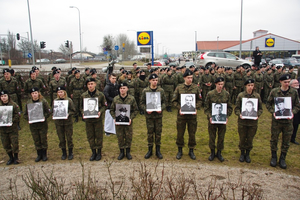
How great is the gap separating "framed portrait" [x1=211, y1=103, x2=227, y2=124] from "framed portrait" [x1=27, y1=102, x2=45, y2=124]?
4141mm

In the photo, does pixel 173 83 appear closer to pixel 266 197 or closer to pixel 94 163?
pixel 94 163

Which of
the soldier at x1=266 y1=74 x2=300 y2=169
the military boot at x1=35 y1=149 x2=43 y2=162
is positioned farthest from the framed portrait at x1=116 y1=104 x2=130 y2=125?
the soldier at x1=266 y1=74 x2=300 y2=169

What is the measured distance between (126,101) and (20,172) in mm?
2942

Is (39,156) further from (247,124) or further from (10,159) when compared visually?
(247,124)

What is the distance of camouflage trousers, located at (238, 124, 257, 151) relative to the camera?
16.9 feet

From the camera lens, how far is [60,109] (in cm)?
535

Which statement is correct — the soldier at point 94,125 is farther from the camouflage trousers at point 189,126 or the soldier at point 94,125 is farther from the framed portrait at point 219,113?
the framed portrait at point 219,113

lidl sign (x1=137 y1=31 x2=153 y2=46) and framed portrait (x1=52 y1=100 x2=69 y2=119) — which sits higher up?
lidl sign (x1=137 y1=31 x2=153 y2=46)

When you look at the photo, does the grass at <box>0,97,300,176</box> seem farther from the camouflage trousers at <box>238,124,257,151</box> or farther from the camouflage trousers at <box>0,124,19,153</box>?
the camouflage trousers at <box>0,124,19,153</box>

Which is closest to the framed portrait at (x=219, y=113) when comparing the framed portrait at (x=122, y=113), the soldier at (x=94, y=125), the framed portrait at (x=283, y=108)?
the framed portrait at (x=283, y=108)

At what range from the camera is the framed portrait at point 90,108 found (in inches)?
209

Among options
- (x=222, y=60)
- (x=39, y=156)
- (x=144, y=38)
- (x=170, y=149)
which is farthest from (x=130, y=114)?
(x=222, y=60)

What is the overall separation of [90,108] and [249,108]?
3832 mm

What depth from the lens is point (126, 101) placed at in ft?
17.8
